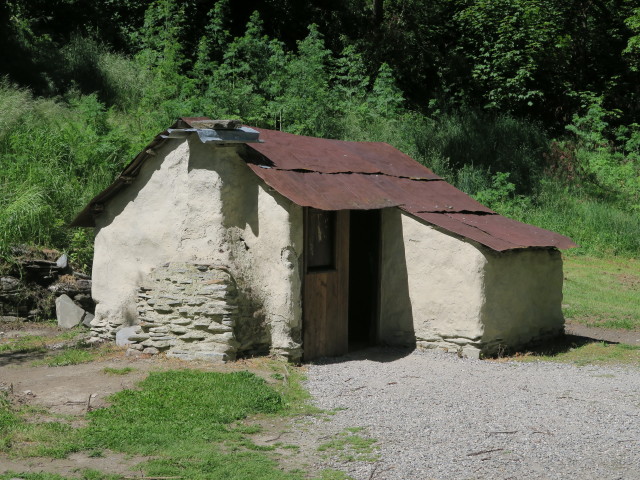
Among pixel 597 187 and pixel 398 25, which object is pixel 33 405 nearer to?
Answer: pixel 597 187

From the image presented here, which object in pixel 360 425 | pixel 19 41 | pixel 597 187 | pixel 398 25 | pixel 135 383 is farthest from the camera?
pixel 398 25

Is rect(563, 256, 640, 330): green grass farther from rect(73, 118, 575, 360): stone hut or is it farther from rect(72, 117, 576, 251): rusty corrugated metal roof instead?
rect(72, 117, 576, 251): rusty corrugated metal roof

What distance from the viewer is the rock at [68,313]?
12.9 m

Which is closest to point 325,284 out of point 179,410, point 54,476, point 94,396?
point 179,410

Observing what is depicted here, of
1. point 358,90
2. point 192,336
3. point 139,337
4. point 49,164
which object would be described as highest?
point 358,90

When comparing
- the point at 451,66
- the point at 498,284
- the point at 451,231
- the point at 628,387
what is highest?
the point at 451,66

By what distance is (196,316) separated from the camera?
9.95 m

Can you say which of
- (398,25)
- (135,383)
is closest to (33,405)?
(135,383)

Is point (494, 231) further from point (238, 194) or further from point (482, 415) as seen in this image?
point (482, 415)

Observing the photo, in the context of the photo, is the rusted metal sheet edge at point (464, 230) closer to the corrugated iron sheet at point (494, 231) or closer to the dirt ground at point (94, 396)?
the corrugated iron sheet at point (494, 231)

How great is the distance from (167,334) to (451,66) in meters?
19.1

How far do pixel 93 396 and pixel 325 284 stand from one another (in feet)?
11.7

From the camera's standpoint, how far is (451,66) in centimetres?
2675

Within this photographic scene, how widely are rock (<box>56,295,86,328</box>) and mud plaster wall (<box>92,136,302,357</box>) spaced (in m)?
2.70
